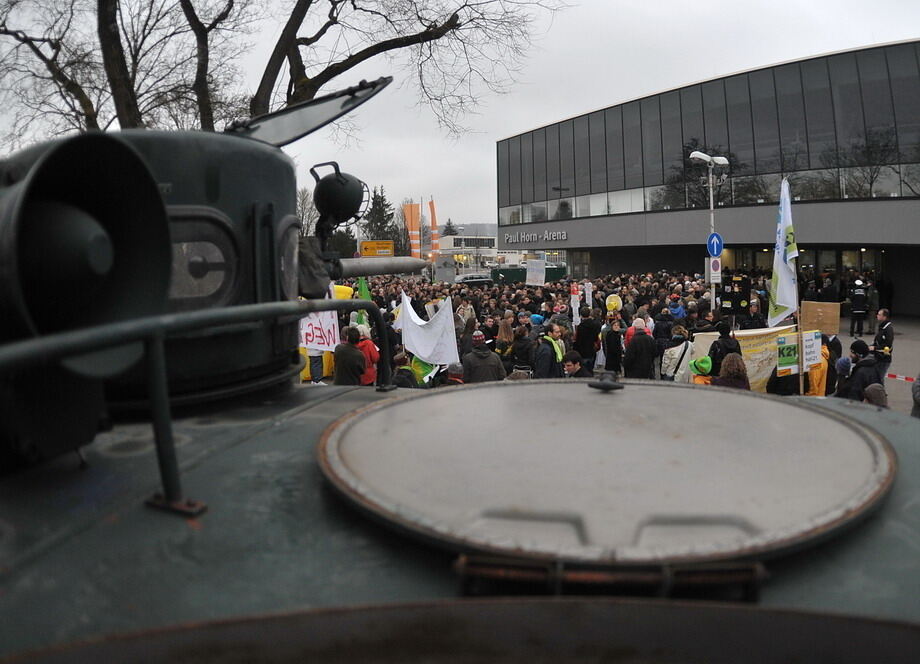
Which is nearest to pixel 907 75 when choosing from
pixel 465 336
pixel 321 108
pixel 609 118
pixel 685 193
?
pixel 685 193

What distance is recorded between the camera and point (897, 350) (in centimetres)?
1945

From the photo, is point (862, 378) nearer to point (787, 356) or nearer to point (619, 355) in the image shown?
point (787, 356)

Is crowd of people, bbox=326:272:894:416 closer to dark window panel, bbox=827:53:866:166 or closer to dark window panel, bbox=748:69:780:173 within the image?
dark window panel, bbox=827:53:866:166

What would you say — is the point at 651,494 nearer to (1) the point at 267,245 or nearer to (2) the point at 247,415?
(2) the point at 247,415

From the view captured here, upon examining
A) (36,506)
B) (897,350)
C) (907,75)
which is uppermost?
(907,75)

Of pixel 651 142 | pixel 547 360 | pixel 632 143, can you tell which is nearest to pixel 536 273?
pixel 547 360

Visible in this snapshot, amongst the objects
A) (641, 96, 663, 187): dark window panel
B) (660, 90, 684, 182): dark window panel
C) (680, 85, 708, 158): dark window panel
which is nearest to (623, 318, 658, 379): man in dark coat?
(680, 85, 708, 158): dark window panel

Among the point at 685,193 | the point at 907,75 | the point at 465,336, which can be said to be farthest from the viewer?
the point at 685,193

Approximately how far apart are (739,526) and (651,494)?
0.27 meters

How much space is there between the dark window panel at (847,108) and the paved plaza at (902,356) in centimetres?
798

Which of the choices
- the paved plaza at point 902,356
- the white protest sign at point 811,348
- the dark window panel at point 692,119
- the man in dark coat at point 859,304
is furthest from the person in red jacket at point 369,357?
the dark window panel at point 692,119

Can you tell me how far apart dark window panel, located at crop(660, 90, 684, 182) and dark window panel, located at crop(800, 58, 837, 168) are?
23.2 ft

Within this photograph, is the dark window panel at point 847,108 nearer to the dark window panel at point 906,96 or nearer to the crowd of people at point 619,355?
the dark window panel at point 906,96

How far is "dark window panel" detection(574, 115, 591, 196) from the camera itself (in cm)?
4375
